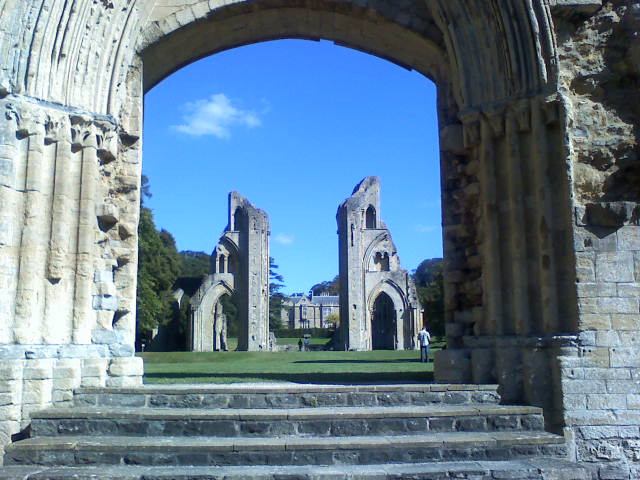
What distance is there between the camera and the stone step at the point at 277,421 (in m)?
5.53

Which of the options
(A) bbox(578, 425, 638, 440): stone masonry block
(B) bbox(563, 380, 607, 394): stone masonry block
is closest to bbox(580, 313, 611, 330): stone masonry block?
(B) bbox(563, 380, 607, 394): stone masonry block

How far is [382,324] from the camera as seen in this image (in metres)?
41.8

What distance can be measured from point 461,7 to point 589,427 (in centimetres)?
438

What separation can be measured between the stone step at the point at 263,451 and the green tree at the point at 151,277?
2022cm

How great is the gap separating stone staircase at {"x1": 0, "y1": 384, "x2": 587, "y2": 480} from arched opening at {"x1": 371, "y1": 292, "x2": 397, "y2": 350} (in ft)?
110

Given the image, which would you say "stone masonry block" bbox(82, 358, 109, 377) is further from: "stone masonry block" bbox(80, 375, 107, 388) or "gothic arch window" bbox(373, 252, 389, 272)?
"gothic arch window" bbox(373, 252, 389, 272)

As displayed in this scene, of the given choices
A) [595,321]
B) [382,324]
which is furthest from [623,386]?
[382,324]

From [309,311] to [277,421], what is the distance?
230 ft

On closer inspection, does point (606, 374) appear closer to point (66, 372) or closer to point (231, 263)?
point (66, 372)

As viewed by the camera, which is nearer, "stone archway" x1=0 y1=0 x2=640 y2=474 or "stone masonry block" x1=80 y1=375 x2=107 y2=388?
"stone archway" x1=0 y1=0 x2=640 y2=474

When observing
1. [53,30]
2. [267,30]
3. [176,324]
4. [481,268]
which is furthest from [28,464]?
[176,324]

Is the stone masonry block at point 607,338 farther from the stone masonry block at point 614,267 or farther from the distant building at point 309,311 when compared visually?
the distant building at point 309,311

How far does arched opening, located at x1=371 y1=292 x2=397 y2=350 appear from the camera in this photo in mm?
40016

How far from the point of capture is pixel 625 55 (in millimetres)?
6637
